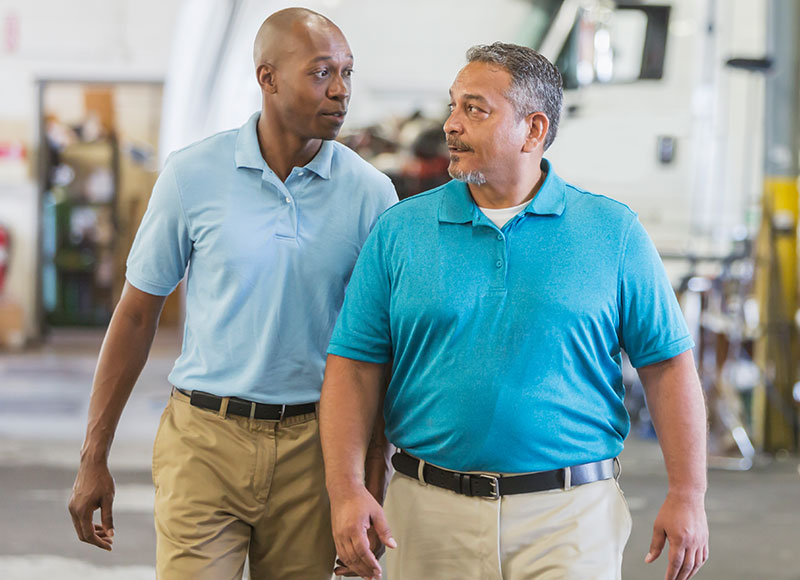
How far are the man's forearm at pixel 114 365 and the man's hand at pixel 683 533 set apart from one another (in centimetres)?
104

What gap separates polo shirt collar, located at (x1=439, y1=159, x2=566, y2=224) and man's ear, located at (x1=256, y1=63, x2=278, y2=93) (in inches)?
15.8

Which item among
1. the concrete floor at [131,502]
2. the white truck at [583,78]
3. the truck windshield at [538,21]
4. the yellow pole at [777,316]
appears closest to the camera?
the concrete floor at [131,502]

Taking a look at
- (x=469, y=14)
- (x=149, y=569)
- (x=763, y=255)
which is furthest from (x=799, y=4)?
(x=149, y=569)

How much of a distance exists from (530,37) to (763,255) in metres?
2.34

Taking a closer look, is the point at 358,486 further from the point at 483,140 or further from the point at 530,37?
the point at 530,37

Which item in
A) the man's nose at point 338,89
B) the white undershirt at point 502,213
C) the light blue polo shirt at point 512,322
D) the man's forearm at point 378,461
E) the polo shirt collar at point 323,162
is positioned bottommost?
the man's forearm at point 378,461

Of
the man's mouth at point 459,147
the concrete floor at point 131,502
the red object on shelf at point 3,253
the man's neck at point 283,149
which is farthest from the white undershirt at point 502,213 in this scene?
the red object on shelf at point 3,253

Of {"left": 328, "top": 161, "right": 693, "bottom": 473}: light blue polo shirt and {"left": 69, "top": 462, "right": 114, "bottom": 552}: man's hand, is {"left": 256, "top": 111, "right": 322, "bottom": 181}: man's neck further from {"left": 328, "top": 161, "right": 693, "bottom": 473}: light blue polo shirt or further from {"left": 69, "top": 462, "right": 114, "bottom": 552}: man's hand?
{"left": 69, "top": 462, "right": 114, "bottom": 552}: man's hand

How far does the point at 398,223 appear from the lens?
1.85 meters

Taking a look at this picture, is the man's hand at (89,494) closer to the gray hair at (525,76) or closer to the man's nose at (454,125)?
the man's nose at (454,125)

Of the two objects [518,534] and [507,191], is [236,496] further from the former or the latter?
[507,191]

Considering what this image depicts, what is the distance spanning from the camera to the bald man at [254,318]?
193 cm

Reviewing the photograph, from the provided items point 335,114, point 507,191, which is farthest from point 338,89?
point 507,191

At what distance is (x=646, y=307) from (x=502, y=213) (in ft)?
0.98
